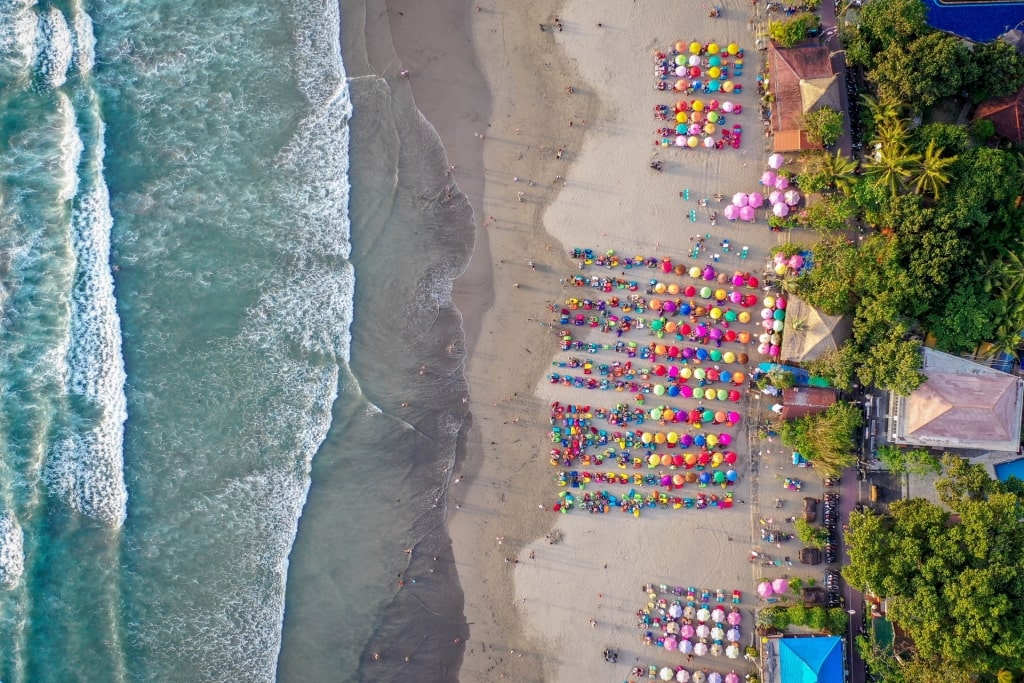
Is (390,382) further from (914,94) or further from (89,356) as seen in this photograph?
(914,94)

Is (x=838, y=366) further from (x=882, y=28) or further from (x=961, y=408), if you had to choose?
(x=882, y=28)

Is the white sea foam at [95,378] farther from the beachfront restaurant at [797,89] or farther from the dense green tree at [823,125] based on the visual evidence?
the dense green tree at [823,125]

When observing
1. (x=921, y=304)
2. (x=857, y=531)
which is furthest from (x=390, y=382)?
(x=921, y=304)

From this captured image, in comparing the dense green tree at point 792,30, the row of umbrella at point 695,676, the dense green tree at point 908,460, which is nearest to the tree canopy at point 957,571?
the dense green tree at point 908,460

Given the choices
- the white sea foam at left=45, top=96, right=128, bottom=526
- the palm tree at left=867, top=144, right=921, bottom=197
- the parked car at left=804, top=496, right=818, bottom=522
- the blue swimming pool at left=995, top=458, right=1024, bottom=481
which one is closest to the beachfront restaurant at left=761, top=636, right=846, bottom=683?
the parked car at left=804, top=496, right=818, bottom=522

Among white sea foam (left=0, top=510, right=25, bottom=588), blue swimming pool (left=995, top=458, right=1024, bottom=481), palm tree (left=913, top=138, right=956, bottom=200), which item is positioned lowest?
white sea foam (left=0, top=510, right=25, bottom=588)

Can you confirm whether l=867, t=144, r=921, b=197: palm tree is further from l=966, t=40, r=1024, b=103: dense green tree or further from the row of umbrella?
the row of umbrella
